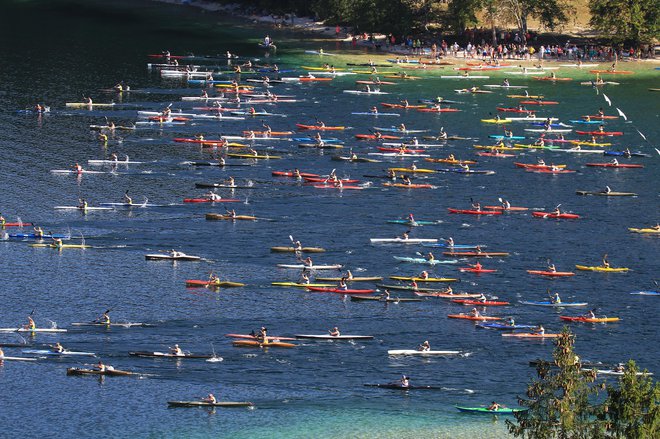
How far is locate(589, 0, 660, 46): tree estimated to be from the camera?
643 feet

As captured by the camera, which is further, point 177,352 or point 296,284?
point 296,284

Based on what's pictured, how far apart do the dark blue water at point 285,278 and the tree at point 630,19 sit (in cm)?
2860

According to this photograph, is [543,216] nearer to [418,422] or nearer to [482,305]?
[482,305]

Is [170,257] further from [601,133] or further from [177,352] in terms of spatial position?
[601,133]

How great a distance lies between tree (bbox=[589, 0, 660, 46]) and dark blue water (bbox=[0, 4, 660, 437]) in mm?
28597

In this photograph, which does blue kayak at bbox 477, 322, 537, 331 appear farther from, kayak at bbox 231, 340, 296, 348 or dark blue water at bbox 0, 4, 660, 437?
kayak at bbox 231, 340, 296, 348

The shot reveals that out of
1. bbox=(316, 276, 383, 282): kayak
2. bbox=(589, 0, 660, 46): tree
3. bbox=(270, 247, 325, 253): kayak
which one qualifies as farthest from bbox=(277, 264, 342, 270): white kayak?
bbox=(589, 0, 660, 46): tree

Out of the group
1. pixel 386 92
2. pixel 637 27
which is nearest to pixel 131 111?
pixel 386 92

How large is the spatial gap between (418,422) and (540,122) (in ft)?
287

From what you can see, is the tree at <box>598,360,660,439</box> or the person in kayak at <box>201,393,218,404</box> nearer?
the tree at <box>598,360,660,439</box>

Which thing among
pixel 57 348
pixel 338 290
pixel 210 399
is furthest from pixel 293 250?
pixel 210 399

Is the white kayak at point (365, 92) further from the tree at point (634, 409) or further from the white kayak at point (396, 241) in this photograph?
the tree at point (634, 409)

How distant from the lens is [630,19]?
195875mm

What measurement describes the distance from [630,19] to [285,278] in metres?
104
